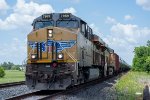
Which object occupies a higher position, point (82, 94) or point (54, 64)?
point (54, 64)

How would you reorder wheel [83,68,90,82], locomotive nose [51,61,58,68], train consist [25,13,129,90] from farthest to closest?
1. wheel [83,68,90,82]
2. locomotive nose [51,61,58,68]
3. train consist [25,13,129,90]

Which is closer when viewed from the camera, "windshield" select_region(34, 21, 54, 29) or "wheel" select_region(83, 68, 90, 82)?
"windshield" select_region(34, 21, 54, 29)

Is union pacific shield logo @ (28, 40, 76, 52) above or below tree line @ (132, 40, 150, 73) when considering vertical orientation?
below

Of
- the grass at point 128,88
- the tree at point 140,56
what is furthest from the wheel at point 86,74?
the tree at point 140,56

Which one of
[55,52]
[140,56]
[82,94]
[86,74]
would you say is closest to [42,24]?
[55,52]

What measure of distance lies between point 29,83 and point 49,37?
2.48 meters

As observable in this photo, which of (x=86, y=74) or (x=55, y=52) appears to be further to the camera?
(x=86, y=74)

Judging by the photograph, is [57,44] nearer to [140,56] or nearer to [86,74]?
[86,74]

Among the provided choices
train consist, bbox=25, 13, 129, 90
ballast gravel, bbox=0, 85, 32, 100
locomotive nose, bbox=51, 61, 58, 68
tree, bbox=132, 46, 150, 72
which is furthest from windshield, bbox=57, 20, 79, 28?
tree, bbox=132, 46, 150, 72

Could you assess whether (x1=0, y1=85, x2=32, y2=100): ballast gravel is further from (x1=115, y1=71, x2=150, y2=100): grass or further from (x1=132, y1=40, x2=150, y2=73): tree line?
(x1=132, y1=40, x2=150, y2=73): tree line

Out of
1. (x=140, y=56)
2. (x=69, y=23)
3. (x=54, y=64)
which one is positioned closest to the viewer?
(x=54, y=64)

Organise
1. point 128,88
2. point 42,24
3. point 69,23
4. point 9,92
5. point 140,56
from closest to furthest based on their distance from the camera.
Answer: point 9,92 → point 69,23 → point 42,24 → point 128,88 → point 140,56

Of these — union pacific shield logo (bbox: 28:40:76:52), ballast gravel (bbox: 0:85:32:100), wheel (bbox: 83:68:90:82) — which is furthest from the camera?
wheel (bbox: 83:68:90:82)

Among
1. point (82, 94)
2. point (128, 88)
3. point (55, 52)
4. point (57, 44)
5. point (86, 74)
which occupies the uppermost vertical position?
→ point (57, 44)
